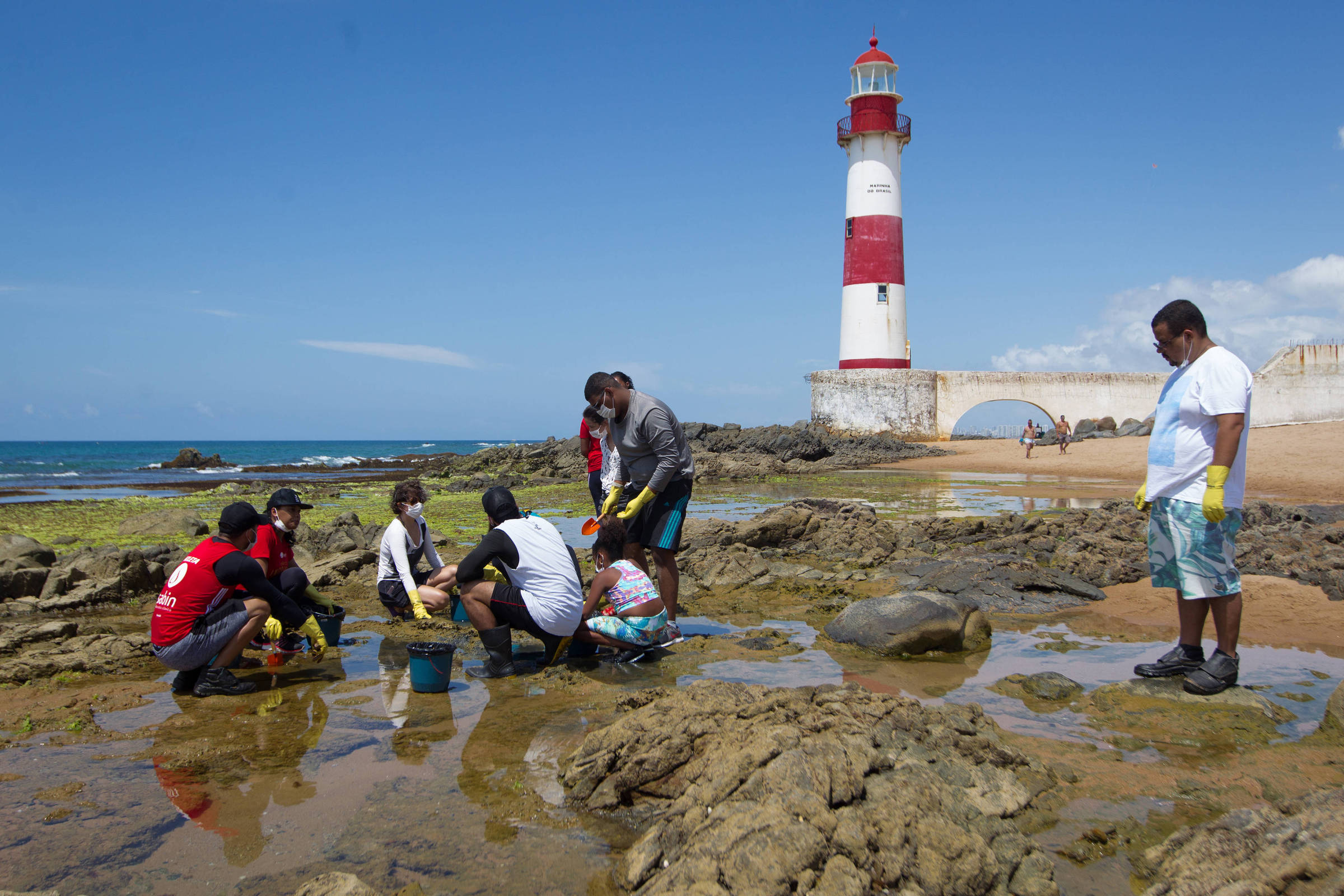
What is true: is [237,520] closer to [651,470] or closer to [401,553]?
[401,553]

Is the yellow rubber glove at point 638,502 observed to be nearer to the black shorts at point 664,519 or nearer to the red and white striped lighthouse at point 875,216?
A: the black shorts at point 664,519

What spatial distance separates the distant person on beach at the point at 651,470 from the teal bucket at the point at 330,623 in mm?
2092

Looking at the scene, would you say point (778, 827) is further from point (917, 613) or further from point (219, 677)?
point (219, 677)

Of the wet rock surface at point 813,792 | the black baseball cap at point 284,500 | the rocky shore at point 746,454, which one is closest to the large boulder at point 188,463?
the rocky shore at point 746,454

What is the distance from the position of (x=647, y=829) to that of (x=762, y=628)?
11.4ft

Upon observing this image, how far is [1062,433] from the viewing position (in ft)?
96.9

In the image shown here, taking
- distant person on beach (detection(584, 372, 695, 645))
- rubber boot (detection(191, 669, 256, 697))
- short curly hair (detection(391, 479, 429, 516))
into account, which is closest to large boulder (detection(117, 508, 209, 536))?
short curly hair (detection(391, 479, 429, 516))

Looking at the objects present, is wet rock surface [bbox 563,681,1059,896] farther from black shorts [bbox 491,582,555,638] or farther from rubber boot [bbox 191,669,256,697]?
rubber boot [bbox 191,669,256,697]

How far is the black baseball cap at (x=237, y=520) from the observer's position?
16.6ft

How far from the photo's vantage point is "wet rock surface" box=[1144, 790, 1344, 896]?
229cm

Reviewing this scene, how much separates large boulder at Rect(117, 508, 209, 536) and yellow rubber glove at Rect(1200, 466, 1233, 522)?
13.2 metres

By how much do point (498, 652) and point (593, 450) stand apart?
328cm

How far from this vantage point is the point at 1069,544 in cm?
926

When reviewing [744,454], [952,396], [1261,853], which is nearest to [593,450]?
[1261,853]
